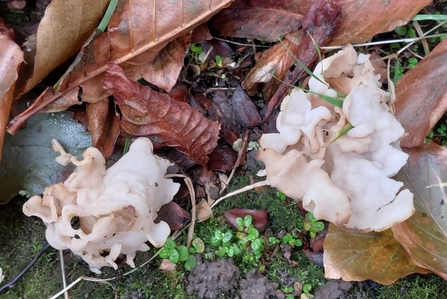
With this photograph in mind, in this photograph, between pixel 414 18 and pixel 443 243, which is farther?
pixel 414 18

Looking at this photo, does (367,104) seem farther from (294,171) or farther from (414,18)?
(414,18)

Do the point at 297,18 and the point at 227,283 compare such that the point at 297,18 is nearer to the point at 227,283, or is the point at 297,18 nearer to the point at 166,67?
the point at 166,67

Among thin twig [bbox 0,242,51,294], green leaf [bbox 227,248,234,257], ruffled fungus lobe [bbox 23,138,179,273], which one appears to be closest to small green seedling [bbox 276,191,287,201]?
green leaf [bbox 227,248,234,257]

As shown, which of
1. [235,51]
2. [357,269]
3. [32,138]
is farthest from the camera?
[235,51]

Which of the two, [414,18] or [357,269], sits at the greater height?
[414,18]

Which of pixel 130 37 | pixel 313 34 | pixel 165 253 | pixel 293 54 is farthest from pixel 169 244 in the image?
pixel 313 34

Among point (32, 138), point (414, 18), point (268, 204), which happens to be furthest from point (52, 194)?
point (414, 18)

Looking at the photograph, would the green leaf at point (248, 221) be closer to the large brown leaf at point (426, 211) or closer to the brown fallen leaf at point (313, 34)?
the brown fallen leaf at point (313, 34)
